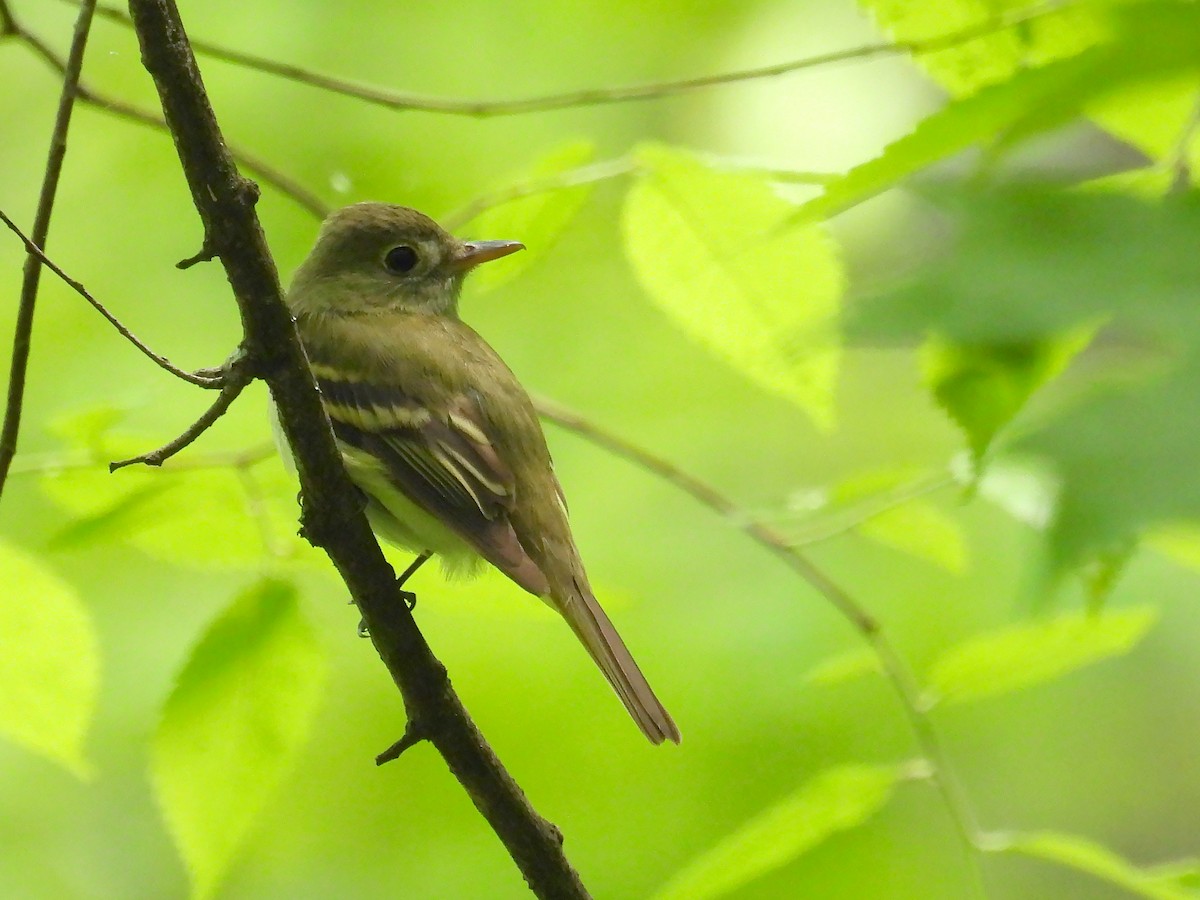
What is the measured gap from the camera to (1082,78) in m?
0.83

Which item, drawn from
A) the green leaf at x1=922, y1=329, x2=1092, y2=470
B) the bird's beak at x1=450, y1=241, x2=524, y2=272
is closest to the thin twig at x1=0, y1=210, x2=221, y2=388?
the green leaf at x1=922, y1=329, x2=1092, y2=470

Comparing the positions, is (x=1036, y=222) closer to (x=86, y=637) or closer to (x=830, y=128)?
(x=86, y=637)

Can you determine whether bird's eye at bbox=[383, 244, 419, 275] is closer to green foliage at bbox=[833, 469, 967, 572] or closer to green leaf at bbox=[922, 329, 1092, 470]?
green foliage at bbox=[833, 469, 967, 572]

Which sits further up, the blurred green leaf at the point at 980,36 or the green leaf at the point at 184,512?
the blurred green leaf at the point at 980,36

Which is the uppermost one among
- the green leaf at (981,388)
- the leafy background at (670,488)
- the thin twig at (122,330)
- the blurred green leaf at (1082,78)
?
the blurred green leaf at (1082,78)

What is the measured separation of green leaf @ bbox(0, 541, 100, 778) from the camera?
189 cm

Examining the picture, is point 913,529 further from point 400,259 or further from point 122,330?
point 400,259

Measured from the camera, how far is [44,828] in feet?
12.7

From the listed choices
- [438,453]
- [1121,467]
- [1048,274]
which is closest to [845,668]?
[438,453]

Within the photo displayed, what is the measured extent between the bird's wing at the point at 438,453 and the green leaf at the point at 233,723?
1.62 feet

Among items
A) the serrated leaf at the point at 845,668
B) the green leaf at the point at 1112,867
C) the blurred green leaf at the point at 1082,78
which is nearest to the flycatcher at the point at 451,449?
the serrated leaf at the point at 845,668

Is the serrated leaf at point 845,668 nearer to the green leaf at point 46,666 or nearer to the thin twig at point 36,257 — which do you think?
the green leaf at point 46,666

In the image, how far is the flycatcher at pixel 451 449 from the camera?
2.55 meters

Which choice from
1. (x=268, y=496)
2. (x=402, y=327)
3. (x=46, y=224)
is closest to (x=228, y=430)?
(x=402, y=327)
